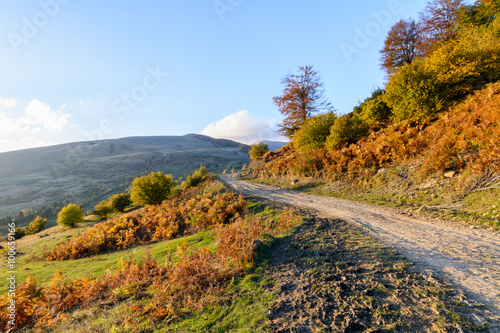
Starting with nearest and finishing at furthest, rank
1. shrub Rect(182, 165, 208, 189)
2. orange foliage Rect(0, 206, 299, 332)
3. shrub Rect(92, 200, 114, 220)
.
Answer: orange foliage Rect(0, 206, 299, 332)
shrub Rect(92, 200, 114, 220)
shrub Rect(182, 165, 208, 189)

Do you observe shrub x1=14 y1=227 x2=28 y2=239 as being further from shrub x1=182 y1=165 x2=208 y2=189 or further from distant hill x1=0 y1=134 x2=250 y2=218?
distant hill x1=0 y1=134 x2=250 y2=218

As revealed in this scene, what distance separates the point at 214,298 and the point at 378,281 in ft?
10.3

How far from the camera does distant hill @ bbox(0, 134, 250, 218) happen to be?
179 feet

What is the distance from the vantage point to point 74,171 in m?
78.8

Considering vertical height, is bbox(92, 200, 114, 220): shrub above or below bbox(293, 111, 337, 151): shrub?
below

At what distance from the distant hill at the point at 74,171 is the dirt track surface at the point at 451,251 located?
59716 mm

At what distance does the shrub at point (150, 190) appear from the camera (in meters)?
18.7

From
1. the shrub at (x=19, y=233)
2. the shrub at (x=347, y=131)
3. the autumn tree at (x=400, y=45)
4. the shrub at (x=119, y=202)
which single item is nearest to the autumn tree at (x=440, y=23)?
the autumn tree at (x=400, y=45)

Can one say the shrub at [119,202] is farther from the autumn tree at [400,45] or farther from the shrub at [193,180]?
the autumn tree at [400,45]

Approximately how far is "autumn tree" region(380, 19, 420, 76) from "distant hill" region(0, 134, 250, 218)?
56.5 m

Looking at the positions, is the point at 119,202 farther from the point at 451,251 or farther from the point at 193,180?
the point at 451,251

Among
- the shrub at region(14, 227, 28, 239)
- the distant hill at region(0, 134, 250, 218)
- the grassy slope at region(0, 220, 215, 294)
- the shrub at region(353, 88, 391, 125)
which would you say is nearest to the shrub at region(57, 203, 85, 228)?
the shrub at region(14, 227, 28, 239)

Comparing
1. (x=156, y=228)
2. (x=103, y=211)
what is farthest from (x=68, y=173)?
(x=156, y=228)

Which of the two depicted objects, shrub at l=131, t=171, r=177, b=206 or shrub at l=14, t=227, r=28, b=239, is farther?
shrub at l=14, t=227, r=28, b=239
